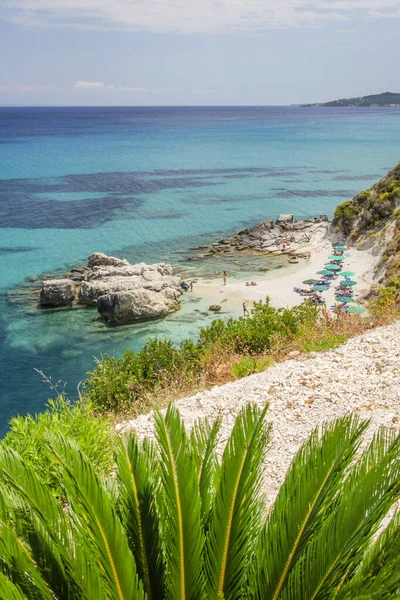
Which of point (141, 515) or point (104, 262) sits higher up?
point (141, 515)

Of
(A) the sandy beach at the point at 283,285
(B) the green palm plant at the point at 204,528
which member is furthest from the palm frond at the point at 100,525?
(A) the sandy beach at the point at 283,285

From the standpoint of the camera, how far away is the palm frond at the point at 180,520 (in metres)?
3.38

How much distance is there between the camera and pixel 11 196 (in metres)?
57.1

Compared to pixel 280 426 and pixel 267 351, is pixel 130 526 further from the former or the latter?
pixel 267 351

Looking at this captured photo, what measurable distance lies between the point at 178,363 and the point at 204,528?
862cm

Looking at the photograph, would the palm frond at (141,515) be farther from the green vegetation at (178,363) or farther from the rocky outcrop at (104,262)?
the rocky outcrop at (104,262)

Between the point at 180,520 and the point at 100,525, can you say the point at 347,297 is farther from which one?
the point at 100,525

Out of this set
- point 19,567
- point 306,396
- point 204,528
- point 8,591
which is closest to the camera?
point 8,591

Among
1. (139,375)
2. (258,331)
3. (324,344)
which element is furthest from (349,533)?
(258,331)

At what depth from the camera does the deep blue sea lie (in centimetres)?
2386

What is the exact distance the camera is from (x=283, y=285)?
3081 cm

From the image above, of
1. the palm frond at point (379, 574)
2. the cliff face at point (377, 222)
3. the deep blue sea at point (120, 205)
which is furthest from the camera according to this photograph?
the cliff face at point (377, 222)

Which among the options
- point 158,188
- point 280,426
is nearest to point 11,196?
point 158,188

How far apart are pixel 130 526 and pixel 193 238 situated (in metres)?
38.9
